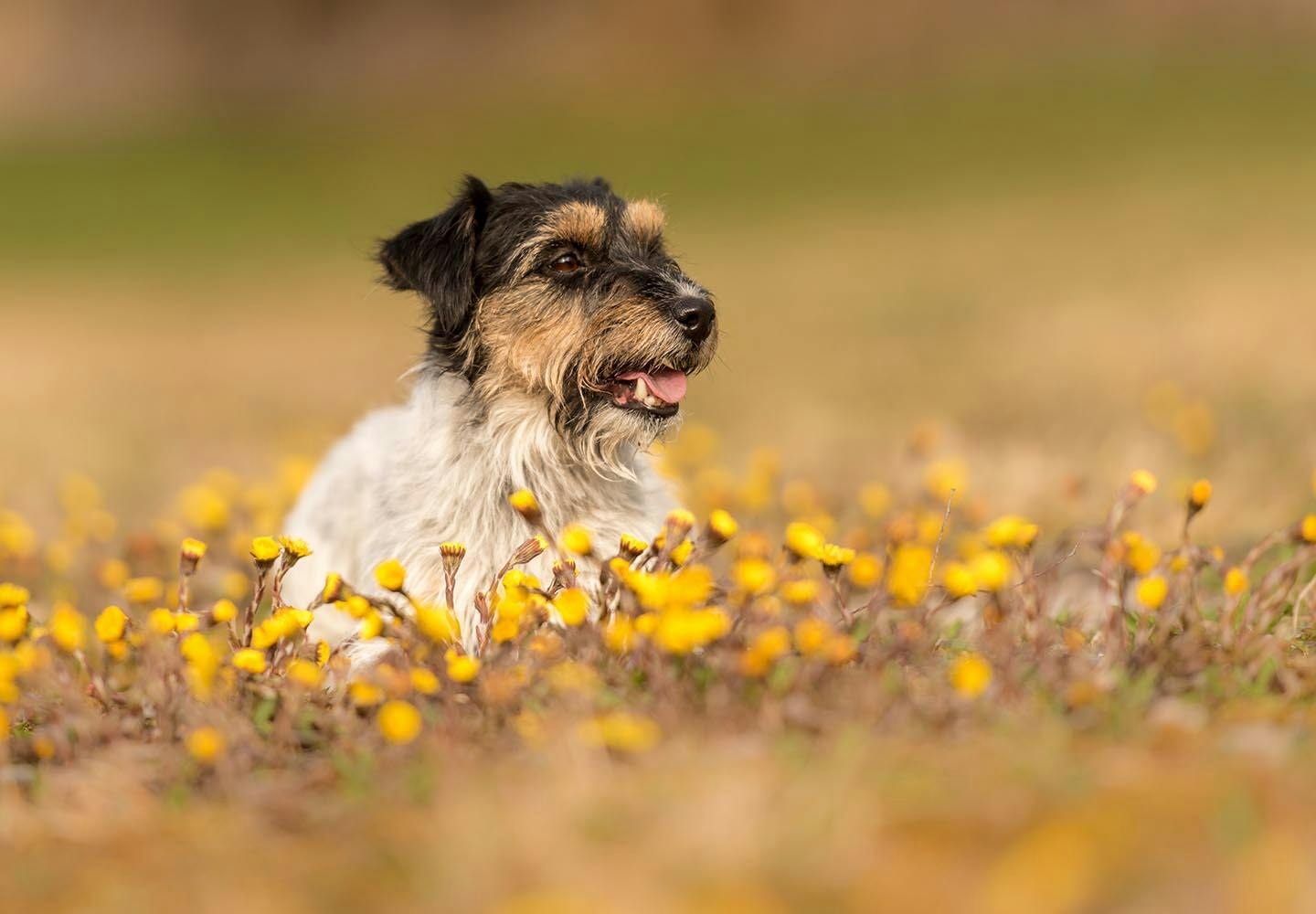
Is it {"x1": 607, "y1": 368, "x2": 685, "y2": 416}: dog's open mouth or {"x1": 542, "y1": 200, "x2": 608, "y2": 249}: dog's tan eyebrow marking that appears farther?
{"x1": 542, "y1": 200, "x2": 608, "y2": 249}: dog's tan eyebrow marking

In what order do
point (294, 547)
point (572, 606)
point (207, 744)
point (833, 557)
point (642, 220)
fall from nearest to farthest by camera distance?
point (207, 744), point (572, 606), point (833, 557), point (294, 547), point (642, 220)

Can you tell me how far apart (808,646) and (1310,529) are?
1.63 metres

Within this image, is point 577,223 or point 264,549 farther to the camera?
point 577,223

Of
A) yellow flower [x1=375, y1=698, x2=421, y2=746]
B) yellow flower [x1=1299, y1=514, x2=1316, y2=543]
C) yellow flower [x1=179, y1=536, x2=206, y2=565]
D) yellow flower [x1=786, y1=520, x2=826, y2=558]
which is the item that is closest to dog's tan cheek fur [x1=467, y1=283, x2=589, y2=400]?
yellow flower [x1=179, y1=536, x2=206, y2=565]

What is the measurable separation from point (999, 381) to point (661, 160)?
84.1 ft

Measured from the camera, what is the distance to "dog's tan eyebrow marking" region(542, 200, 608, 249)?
5.74m

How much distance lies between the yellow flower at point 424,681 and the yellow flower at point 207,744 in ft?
1.86

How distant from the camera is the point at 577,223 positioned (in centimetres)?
575

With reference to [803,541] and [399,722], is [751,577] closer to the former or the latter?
[803,541]

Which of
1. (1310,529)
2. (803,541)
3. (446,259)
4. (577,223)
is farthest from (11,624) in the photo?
(1310,529)

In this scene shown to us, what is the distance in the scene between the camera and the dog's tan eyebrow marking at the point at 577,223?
574 cm

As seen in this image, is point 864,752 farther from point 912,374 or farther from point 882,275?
point 882,275

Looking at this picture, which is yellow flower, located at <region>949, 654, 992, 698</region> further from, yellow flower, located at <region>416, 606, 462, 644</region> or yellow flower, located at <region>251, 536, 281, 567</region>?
yellow flower, located at <region>251, 536, 281, 567</region>

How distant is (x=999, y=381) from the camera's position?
11.7 m
